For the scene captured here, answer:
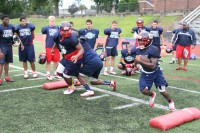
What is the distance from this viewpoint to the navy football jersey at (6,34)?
8.13 m

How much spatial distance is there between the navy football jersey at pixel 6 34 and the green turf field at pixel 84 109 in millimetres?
1209

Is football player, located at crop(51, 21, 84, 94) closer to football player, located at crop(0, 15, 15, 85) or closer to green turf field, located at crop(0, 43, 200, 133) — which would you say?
green turf field, located at crop(0, 43, 200, 133)

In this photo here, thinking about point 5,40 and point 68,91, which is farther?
point 5,40

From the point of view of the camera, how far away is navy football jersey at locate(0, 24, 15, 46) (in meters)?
8.13

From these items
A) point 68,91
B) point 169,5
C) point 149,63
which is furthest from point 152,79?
point 169,5

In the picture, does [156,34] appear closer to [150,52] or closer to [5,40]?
[150,52]

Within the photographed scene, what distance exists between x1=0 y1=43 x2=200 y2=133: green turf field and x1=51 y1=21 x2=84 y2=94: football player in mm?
592

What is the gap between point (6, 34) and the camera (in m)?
8.20

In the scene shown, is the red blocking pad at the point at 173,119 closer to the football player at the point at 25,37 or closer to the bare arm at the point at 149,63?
the bare arm at the point at 149,63

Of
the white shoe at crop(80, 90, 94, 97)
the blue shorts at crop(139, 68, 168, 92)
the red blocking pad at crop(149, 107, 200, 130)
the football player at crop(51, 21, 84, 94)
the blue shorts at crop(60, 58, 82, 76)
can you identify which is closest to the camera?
the red blocking pad at crop(149, 107, 200, 130)

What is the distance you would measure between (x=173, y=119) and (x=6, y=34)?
5.48 meters

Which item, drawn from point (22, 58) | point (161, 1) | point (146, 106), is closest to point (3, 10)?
point (161, 1)

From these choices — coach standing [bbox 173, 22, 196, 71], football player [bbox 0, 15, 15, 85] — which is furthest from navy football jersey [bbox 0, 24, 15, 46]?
coach standing [bbox 173, 22, 196, 71]

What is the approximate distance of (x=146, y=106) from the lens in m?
6.04
